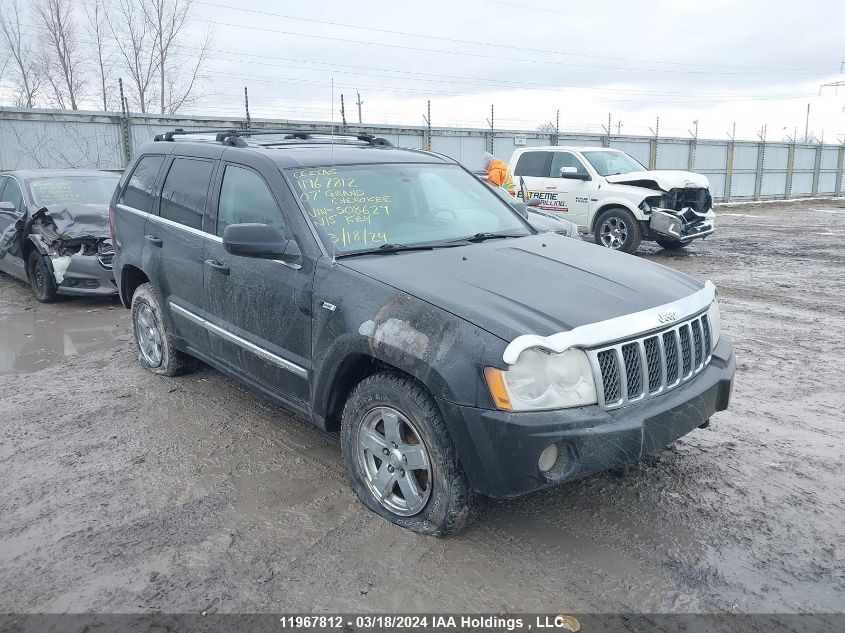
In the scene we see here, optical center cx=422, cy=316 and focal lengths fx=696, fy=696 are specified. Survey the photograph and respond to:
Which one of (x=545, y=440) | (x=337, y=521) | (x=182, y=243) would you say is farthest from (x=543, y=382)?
(x=182, y=243)

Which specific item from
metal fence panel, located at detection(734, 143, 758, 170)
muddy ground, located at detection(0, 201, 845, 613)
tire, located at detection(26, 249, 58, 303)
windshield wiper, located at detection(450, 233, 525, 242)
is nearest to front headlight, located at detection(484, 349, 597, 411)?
A: muddy ground, located at detection(0, 201, 845, 613)

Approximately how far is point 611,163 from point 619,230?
1.48 metres

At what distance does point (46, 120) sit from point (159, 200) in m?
10.6

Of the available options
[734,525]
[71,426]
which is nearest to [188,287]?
[71,426]

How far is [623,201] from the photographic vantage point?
11789mm

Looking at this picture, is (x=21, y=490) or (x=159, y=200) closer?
(x=21, y=490)

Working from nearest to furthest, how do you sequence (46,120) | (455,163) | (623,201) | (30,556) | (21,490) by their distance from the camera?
(30,556) → (21,490) → (455,163) → (623,201) → (46,120)

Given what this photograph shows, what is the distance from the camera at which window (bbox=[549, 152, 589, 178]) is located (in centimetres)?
1253

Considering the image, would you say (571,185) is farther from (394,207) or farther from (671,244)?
(394,207)

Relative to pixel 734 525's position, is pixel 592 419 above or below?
above

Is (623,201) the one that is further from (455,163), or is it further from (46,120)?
(46,120)

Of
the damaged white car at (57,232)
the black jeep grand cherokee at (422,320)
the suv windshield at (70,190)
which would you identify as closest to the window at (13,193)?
the damaged white car at (57,232)

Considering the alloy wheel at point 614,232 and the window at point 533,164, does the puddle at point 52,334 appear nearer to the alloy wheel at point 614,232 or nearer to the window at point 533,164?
the alloy wheel at point 614,232

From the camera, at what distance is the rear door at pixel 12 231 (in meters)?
8.44
